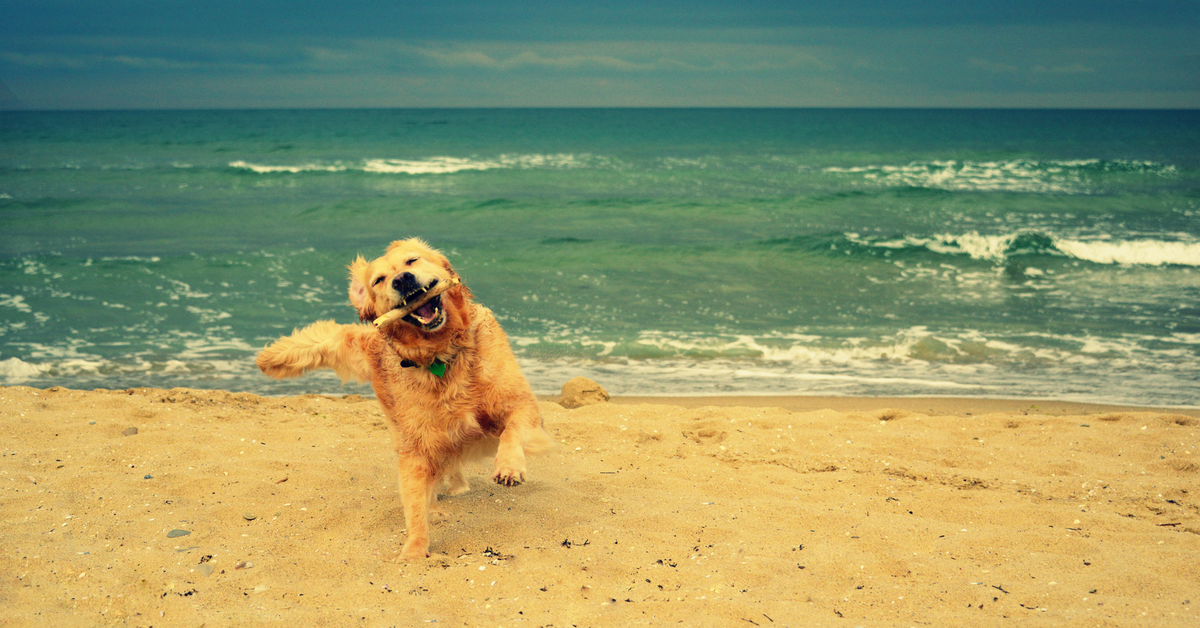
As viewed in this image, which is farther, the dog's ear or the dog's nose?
the dog's ear

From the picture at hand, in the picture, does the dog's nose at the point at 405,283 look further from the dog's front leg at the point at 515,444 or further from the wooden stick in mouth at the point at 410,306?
the dog's front leg at the point at 515,444

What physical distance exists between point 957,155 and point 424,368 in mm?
38416

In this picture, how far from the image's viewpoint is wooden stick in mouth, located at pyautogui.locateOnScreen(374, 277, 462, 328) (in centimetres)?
327

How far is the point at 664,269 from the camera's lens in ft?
45.5

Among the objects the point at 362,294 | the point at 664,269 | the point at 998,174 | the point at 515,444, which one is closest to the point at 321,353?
the point at 362,294

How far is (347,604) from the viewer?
3.24 metres

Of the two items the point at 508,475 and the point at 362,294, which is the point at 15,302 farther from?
the point at 508,475

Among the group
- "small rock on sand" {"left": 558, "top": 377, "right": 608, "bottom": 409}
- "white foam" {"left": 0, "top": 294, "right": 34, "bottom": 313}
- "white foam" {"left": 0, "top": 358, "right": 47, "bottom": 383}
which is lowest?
"white foam" {"left": 0, "top": 358, "right": 47, "bottom": 383}

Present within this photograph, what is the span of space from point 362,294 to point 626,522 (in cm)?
175

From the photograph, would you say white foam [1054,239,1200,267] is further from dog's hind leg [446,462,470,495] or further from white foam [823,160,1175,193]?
dog's hind leg [446,462,470,495]

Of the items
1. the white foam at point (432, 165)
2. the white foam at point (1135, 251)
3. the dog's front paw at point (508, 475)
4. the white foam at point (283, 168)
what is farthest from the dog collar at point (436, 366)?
the white foam at point (283, 168)

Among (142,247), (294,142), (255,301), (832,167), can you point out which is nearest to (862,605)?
(255,301)

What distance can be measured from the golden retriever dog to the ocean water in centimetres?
374

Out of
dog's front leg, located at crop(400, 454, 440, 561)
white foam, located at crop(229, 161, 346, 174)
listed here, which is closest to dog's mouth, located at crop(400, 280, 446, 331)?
dog's front leg, located at crop(400, 454, 440, 561)
